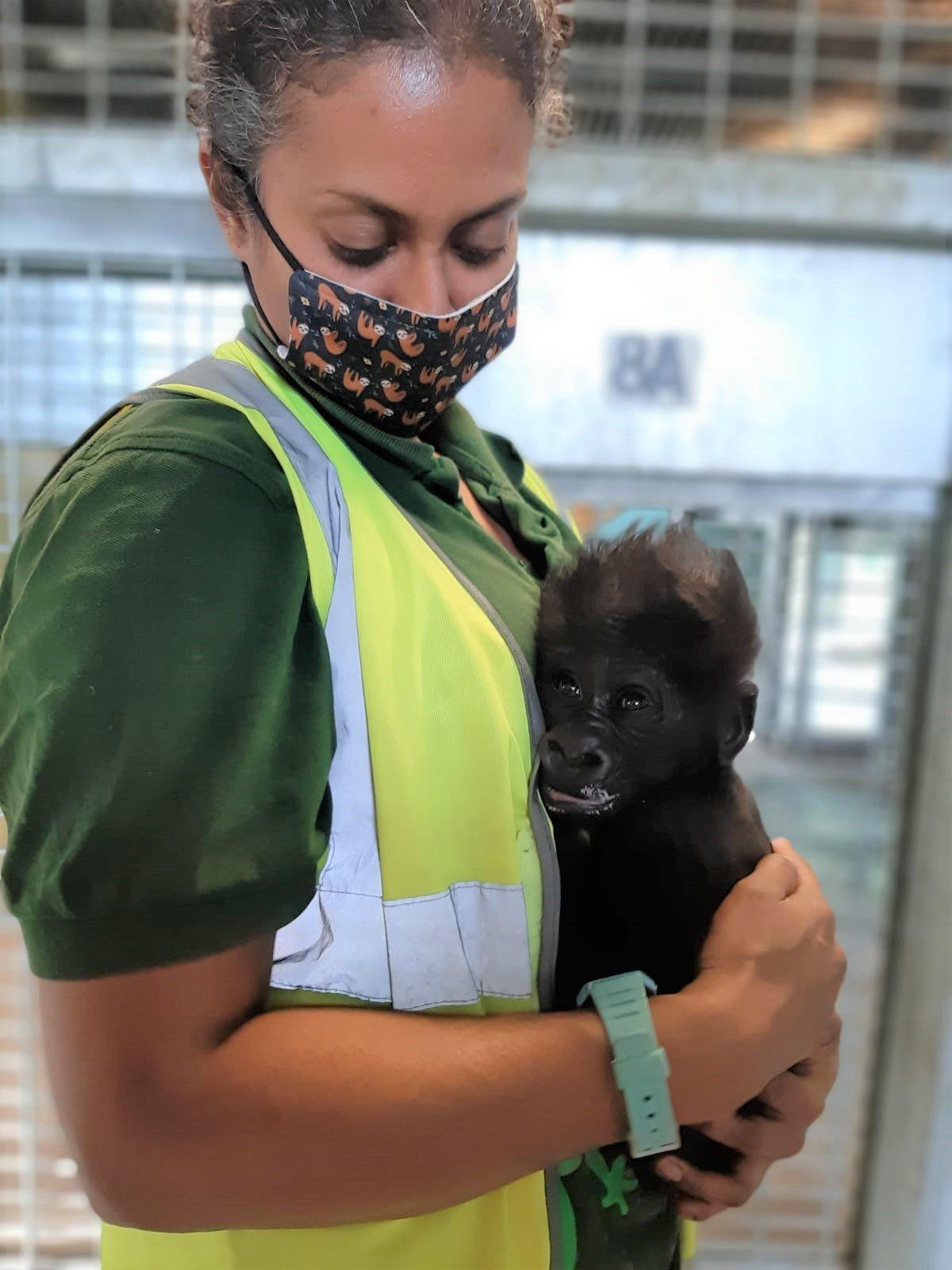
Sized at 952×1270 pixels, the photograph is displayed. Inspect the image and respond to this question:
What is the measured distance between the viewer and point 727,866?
84 centimetres

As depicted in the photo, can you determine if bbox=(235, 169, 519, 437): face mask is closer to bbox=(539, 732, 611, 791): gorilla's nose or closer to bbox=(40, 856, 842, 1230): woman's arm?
bbox=(539, 732, 611, 791): gorilla's nose

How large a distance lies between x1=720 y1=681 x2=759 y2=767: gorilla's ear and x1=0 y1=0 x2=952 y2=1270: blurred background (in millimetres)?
939

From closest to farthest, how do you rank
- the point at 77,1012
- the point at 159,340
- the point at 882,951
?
the point at 77,1012
the point at 159,340
the point at 882,951

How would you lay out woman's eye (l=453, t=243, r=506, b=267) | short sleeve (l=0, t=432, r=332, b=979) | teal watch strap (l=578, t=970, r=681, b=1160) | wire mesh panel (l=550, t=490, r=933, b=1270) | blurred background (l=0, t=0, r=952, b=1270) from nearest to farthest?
1. short sleeve (l=0, t=432, r=332, b=979)
2. teal watch strap (l=578, t=970, r=681, b=1160)
3. woman's eye (l=453, t=243, r=506, b=267)
4. blurred background (l=0, t=0, r=952, b=1270)
5. wire mesh panel (l=550, t=490, r=933, b=1270)

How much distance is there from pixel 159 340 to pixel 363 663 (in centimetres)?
123

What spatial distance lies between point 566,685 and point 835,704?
1268 millimetres

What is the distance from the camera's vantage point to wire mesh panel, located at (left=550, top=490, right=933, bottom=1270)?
1.87 m

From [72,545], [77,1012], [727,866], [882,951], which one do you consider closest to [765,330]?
[727,866]

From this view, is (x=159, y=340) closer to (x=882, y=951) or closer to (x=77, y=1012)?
(x=77, y=1012)

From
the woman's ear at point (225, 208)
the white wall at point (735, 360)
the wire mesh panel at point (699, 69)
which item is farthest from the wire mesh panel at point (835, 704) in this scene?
the woman's ear at point (225, 208)

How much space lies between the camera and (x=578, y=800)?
75 cm

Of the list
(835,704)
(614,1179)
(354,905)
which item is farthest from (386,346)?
(835,704)

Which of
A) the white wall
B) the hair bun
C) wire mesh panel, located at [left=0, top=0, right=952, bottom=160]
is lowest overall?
the white wall

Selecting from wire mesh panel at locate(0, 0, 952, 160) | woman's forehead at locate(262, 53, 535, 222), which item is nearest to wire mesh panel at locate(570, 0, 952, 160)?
wire mesh panel at locate(0, 0, 952, 160)
